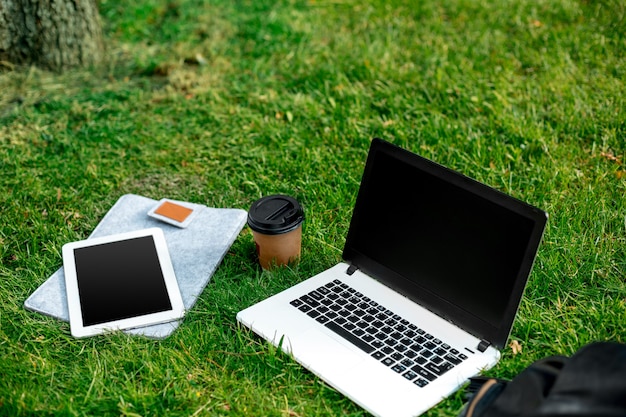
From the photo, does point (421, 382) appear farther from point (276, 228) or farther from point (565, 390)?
point (276, 228)

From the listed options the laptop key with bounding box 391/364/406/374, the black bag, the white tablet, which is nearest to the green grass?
the white tablet

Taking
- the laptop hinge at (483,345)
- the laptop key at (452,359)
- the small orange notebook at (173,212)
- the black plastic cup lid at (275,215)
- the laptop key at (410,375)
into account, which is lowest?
the small orange notebook at (173,212)

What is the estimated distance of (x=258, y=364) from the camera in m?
2.66

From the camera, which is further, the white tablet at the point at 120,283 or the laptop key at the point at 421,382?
the white tablet at the point at 120,283

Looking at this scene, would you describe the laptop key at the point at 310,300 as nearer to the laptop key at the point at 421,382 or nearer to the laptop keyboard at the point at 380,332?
the laptop keyboard at the point at 380,332

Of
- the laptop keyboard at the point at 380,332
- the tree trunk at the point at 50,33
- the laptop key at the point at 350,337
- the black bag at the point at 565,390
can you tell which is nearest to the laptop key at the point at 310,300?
the laptop keyboard at the point at 380,332

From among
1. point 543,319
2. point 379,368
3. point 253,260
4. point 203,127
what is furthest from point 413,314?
point 203,127

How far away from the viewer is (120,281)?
3.01 meters

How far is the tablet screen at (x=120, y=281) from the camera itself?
2.89 meters

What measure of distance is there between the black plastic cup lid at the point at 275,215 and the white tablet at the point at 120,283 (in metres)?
0.43

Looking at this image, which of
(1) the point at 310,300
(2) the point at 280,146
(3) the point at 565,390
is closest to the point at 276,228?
(1) the point at 310,300

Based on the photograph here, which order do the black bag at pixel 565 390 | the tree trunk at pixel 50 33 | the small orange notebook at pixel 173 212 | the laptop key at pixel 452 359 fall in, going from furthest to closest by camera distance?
the tree trunk at pixel 50 33 → the small orange notebook at pixel 173 212 → the laptop key at pixel 452 359 → the black bag at pixel 565 390

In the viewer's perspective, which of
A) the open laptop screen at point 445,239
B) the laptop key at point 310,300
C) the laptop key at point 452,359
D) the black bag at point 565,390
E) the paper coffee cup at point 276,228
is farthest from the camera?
the paper coffee cup at point 276,228

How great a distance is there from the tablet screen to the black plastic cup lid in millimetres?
470
